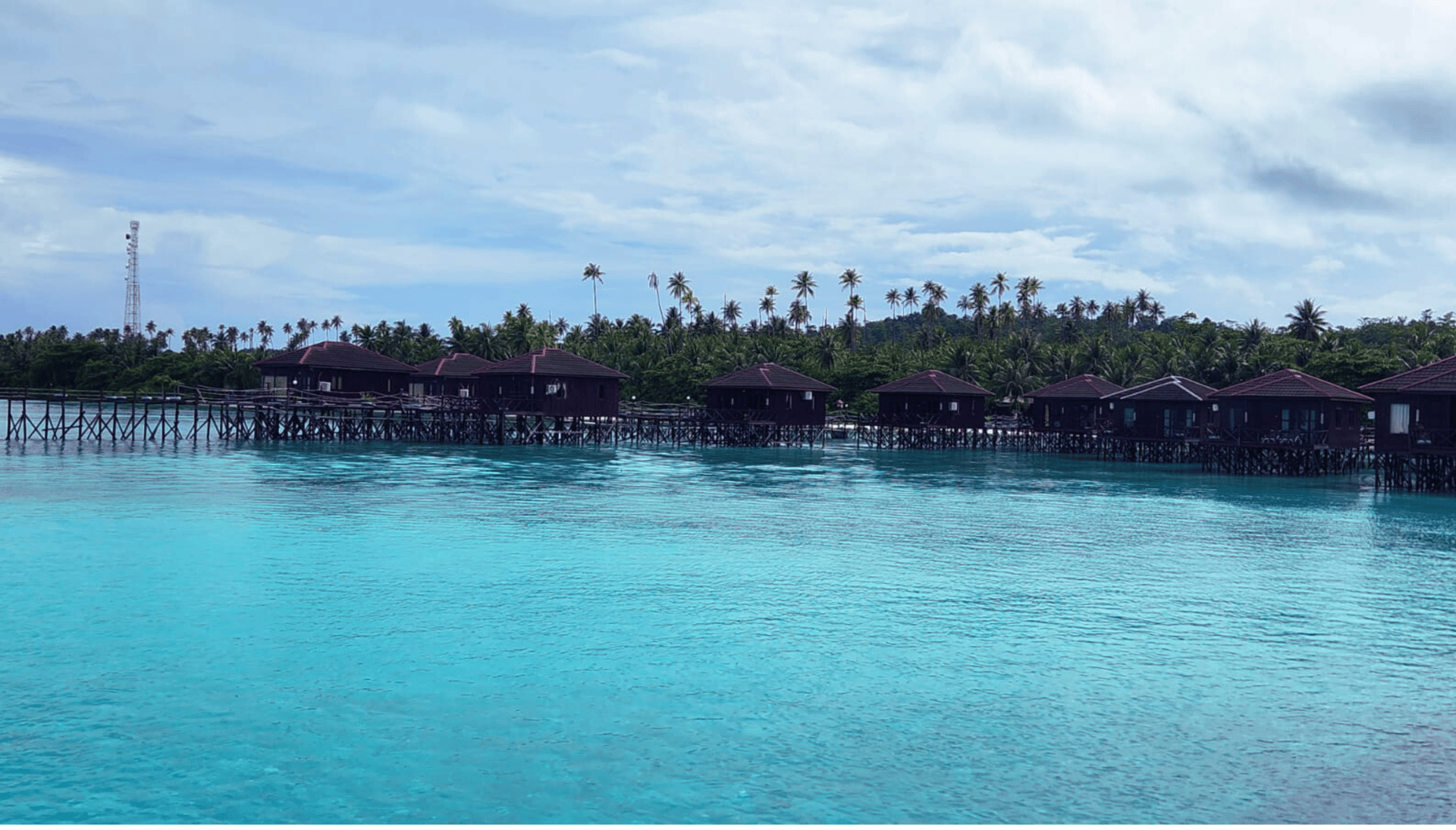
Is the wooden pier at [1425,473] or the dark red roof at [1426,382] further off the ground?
the dark red roof at [1426,382]

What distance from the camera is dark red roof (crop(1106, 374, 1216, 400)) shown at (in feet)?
199

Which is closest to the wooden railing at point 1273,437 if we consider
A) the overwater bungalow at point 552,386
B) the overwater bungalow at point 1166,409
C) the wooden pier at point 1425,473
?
the wooden pier at point 1425,473

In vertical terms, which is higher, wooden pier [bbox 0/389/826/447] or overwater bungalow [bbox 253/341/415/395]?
overwater bungalow [bbox 253/341/415/395]

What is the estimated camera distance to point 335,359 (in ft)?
217

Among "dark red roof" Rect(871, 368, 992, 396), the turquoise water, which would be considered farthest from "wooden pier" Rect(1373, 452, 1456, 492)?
"dark red roof" Rect(871, 368, 992, 396)

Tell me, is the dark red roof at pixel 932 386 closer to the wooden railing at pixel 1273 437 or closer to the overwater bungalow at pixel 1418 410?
the wooden railing at pixel 1273 437

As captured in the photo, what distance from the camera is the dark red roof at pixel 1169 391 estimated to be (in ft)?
199

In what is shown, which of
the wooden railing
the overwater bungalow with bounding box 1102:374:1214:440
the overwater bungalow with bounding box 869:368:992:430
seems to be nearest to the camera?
the wooden railing

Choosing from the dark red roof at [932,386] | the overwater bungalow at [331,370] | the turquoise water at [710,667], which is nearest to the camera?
the turquoise water at [710,667]

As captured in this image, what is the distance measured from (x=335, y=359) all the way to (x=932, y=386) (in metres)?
36.6

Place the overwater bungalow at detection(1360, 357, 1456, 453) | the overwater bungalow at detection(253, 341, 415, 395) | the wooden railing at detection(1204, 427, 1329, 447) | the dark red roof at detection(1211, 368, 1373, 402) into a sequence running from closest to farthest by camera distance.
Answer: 1. the overwater bungalow at detection(1360, 357, 1456, 453)
2. the dark red roof at detection(1211, 368, 1373, 402)
3. the wooden railing at detection(1204, 427, 1329, 447)
4. the overwater bungalow at detection(253, 341, 415, 395)

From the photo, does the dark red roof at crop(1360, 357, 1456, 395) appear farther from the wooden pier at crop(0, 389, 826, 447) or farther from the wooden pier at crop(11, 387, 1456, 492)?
the wooden pier at crop(0, 389, 826, 447)

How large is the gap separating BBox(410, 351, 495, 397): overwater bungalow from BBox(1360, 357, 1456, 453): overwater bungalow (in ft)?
172

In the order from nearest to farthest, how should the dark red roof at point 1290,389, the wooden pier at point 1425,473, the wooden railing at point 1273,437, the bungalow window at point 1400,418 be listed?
the bungalow window at point 1400,418, the wooden pier at point 1425,473, the dark red roof at point 1290,389, the wooden railing at point 1273,437
